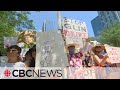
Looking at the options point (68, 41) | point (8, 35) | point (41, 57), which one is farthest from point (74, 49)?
point (8, 35)

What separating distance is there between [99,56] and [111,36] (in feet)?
0.95

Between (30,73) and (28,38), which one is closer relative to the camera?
(30,73)

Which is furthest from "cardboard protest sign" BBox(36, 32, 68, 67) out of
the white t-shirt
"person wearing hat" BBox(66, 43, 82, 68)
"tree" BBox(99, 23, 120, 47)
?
"tree" BBox(99, 23, 120, 47)

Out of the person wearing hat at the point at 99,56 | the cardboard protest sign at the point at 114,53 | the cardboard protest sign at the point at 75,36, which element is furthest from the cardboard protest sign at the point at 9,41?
the cardboard protest sign at the point at 114,53

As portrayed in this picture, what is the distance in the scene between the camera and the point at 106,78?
415 centimetres

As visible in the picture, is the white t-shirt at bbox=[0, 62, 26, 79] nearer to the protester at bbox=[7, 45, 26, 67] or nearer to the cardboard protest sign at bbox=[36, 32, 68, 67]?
the protester at bbox=[7, 45, 26, 67]

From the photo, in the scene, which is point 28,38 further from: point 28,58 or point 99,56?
point 99,56

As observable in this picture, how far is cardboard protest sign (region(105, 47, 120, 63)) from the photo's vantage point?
4.21 m

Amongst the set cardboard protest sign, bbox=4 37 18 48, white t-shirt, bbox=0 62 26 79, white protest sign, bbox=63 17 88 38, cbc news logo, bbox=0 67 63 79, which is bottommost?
cbc news logo, bbox=0 67 63 79

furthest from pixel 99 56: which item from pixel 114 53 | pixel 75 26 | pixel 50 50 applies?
pixel 50 50

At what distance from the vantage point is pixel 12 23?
4453 mm

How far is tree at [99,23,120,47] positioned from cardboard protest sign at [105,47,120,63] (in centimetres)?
6
